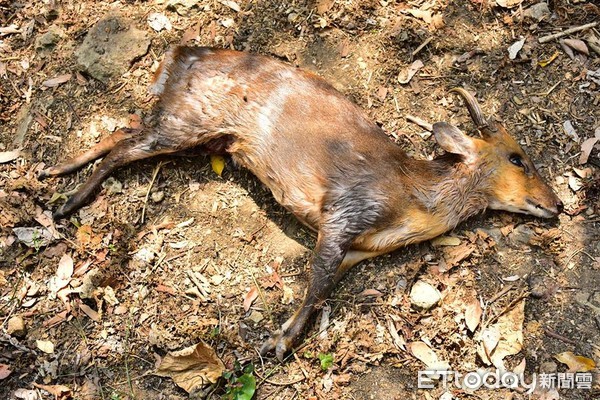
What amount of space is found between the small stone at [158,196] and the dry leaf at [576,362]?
340cm

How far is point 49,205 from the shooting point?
213 inches

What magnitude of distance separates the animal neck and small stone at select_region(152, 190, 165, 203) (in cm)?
216

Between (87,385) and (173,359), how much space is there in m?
0.67

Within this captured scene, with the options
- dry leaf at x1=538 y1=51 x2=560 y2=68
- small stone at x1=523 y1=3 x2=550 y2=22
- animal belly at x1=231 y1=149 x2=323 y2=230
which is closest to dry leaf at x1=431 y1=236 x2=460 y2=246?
animal belly at x1=231 y1=149 x2=323 y2=230

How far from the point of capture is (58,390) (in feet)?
15.0

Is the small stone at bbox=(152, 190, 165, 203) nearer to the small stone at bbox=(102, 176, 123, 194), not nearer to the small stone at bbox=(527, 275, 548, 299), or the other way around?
the small stone at bbox=(102, 176, 123, 194)

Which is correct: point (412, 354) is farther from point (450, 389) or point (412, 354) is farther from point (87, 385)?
point (87, 385)

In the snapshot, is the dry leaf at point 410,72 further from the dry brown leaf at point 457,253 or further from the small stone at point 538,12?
the dry brown leaf at point 457,253

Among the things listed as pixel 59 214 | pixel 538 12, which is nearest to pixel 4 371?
pixel 59 214

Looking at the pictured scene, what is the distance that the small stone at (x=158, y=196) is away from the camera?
5441 millimetres

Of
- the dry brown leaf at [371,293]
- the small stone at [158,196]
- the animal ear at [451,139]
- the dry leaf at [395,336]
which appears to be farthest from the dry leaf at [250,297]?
the animal ear at [451,139]

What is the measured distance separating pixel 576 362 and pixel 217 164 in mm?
3272

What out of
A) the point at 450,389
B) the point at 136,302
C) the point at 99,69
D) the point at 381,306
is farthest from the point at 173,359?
the point at 99,69

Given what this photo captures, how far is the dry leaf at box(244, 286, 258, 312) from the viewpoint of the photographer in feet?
16.2
